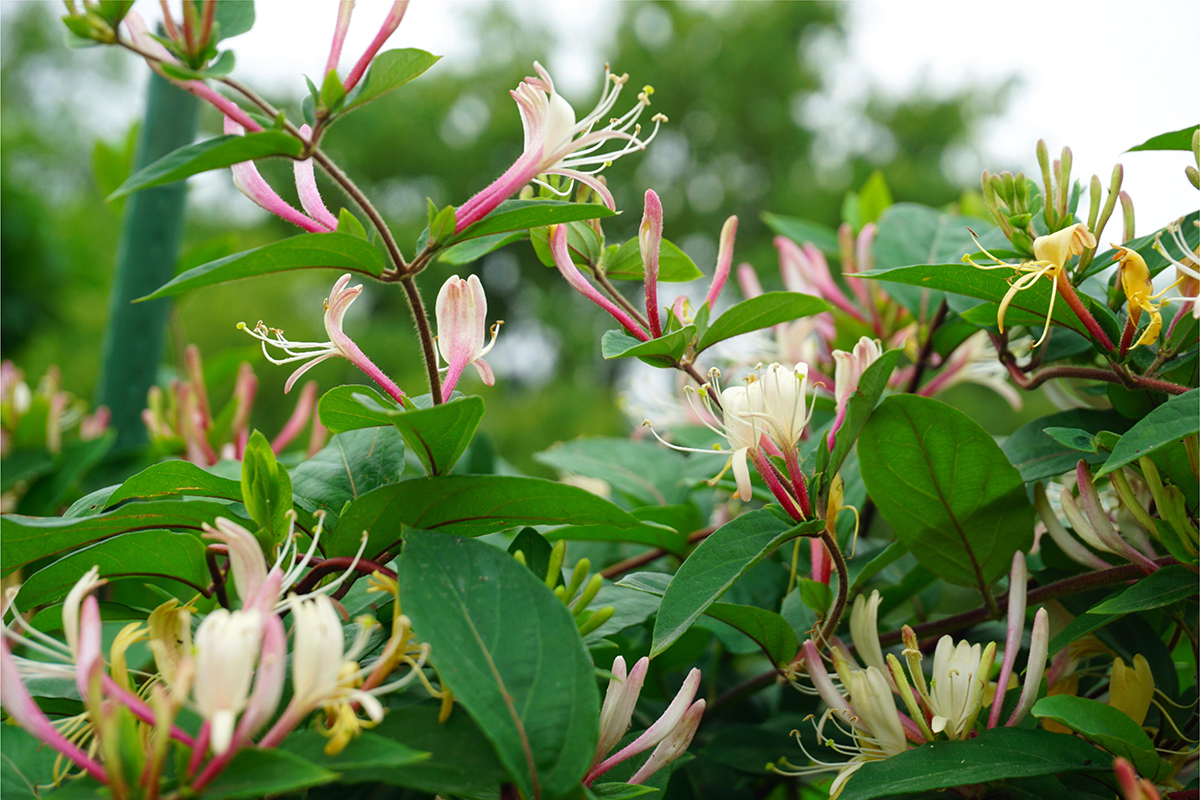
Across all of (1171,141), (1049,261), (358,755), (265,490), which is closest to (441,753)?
(358,755)

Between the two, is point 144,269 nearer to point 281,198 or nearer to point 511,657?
point 281,198

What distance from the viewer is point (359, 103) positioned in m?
0.34

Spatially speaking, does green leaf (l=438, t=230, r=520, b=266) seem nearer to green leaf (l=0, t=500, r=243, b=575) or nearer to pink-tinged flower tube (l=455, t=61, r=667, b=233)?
pink-tinged flower tube (l=455, t=61, r=667, b=233)

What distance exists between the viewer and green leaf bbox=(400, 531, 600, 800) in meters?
0.29

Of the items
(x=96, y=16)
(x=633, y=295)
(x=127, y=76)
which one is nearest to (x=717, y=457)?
(x=96, y=16)

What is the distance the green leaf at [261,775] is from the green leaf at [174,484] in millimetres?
166

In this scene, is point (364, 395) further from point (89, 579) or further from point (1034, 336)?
point (1034, 336)

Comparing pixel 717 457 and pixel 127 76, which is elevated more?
pixel 127 76

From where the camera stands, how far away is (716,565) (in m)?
0.38

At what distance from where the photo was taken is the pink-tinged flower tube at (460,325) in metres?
0.38

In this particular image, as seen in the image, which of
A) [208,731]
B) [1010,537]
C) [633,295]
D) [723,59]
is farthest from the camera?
[723,59]

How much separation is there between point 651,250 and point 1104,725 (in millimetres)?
290

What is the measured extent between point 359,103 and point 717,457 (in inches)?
15.1

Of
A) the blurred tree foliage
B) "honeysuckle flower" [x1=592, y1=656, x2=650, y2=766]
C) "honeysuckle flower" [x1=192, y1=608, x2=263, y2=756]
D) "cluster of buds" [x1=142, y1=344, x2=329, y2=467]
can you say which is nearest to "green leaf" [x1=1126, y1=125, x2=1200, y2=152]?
"honeysuckle flower" [x1=592, y1=656, x2=650, y2=766]
